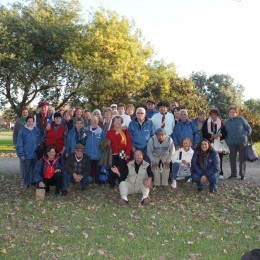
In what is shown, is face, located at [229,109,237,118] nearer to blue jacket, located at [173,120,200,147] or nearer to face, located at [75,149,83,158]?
blue jacket, located at [173,120,200,147]

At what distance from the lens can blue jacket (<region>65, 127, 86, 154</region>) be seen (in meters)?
Result: 11.3

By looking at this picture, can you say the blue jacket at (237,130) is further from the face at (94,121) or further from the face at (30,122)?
the face at (30,122)

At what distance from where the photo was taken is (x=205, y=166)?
10.8 metres

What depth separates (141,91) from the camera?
33719 mm

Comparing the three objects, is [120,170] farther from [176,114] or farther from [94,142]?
[176,114]

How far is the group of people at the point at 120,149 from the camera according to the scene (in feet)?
34.7

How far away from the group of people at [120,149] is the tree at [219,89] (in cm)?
5101

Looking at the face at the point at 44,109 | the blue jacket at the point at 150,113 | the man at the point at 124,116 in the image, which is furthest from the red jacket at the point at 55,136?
the blue jacket at the point at 150,113

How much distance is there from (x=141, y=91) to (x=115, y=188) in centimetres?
2287

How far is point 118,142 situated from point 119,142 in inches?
1.1

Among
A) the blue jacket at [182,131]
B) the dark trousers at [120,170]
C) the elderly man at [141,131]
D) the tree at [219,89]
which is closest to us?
the dark trousers at [120,170]

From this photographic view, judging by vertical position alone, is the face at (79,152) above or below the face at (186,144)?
below

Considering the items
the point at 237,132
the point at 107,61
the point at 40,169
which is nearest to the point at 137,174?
the point at 40,169

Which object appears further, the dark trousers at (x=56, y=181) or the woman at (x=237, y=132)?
the woman at (x=237, y=132)
